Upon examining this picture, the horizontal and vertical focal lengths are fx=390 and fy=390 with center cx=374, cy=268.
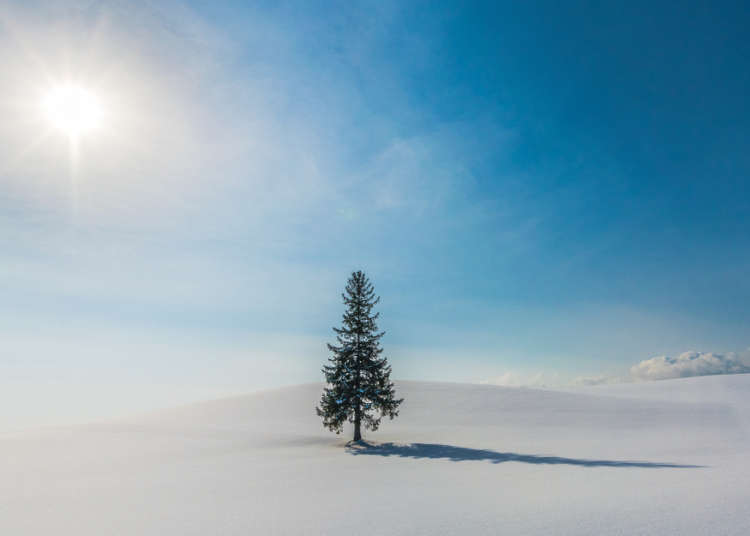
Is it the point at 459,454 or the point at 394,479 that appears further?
the point at 459,454

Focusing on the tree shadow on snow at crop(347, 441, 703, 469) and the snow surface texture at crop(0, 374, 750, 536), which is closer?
the snow surface texture at crop(0, 374, 750, 536)

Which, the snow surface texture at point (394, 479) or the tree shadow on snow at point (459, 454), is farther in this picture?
the tree shadow on snow at point (459, 454)

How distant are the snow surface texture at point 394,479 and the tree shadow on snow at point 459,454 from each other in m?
0.11

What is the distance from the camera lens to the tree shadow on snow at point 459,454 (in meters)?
17.9

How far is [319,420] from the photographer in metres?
42.0

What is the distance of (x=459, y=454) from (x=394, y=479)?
781 centimetres

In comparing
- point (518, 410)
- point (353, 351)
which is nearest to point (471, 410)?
point (518, 410)

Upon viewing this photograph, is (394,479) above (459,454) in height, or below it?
above

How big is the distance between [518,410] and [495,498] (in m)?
33.8

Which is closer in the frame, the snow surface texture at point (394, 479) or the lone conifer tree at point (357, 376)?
the snow surface texture at point (394, 479)

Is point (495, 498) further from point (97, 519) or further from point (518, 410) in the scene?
point (518, 410)

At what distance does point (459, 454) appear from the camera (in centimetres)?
2142

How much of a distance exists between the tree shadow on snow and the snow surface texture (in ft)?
0.37

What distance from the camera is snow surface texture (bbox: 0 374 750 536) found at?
379 inches
